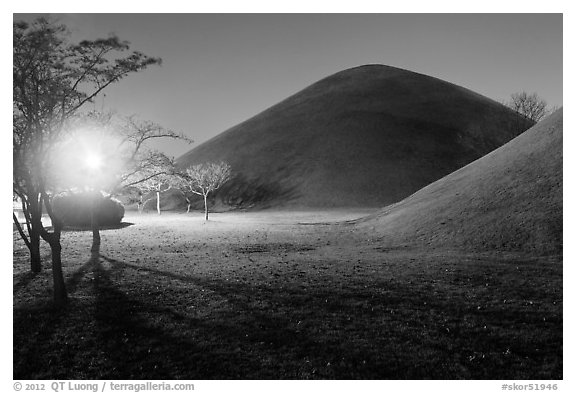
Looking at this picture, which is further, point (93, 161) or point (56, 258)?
point (93, 161)

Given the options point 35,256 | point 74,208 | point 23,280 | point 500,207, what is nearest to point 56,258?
point 23,280

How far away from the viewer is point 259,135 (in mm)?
174500

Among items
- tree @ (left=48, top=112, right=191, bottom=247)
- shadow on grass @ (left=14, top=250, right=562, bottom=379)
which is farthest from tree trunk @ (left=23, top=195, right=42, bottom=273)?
tree @ (left=48, top=112, right=191, bottom=247)

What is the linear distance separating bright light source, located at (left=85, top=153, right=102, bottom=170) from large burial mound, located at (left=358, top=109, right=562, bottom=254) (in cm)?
2600

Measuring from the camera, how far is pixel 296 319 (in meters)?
15.1

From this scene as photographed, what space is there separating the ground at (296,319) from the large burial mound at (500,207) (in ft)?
13.7

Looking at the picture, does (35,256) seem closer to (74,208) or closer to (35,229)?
(35,229)

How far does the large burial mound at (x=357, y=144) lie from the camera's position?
417 feet

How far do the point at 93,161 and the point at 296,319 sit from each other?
74.1 ft

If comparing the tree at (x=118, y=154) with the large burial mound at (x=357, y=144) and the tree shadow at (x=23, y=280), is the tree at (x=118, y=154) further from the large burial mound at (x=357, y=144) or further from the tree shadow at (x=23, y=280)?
the large burial mound at (x=357, y=144)

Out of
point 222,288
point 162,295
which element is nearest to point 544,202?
point 222,288

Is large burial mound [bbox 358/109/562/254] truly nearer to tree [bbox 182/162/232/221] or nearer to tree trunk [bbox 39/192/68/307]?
tree trunk [bbox 39/192/68/307]

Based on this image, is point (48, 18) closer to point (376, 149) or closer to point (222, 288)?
point (222, 288)
